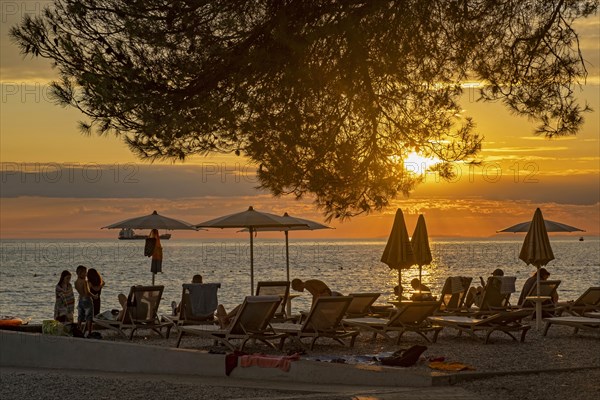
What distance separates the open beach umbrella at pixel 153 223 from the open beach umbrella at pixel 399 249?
147 inches

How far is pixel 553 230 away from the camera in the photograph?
66.6 ft

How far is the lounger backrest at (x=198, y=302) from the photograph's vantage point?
15000 mm

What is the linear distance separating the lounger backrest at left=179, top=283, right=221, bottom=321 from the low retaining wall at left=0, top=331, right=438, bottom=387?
2.06 metres

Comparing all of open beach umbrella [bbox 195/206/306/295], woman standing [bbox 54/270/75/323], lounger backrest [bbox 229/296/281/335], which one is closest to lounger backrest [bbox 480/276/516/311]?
open beach umbrella [bbox 195/206/306/295]

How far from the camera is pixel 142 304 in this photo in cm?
1507

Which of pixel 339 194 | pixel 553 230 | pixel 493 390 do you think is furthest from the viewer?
pixel 553 230

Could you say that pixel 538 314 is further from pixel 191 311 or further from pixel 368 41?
pixel 368 41

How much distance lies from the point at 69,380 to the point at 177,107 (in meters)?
3.72

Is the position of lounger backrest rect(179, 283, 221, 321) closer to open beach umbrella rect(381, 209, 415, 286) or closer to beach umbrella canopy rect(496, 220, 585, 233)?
open beach umbrella rect(381, 209, 415, 286)

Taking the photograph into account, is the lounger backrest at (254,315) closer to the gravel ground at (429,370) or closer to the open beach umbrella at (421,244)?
the gravel ground at (429,370)

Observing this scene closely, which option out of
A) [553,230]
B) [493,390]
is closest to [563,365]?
[493,390]

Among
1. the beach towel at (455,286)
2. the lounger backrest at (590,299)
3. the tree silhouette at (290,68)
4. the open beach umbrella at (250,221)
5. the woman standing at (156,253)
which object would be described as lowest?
the lounger backrest at (590,299)

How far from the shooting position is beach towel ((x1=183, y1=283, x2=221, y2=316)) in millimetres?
15109

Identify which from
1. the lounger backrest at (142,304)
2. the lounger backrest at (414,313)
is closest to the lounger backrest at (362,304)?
the lounger backrest at (414,313)
